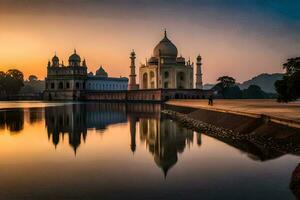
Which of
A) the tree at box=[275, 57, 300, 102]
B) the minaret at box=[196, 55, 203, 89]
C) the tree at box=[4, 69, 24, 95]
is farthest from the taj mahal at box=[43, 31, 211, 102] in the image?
the tree at box=[275, 57, 300, 102]

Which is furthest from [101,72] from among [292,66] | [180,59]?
[292,66]

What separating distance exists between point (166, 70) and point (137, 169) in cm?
7081

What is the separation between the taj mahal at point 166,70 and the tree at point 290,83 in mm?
63169

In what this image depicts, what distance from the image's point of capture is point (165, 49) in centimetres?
8469

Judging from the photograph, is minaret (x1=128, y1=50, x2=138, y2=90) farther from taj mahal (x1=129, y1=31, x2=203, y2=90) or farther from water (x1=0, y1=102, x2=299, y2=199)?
water (x1=0, y1=102, x2=299, y2=199)

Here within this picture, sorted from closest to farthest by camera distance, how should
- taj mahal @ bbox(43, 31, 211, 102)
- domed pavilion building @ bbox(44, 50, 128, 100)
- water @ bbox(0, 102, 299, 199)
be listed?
water @ bbox(0, 102, 299, 199) < taj mahal @ bbox(43, 31, 211, 102) < domed pavilion building @ bbox(44, 50, 128, 100)

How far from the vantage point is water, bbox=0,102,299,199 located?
1016 centimetres

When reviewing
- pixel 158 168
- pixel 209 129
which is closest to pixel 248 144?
pixel 158 168

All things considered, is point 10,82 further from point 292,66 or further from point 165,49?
point 292,66

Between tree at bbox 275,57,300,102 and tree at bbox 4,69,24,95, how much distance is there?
3932 inches

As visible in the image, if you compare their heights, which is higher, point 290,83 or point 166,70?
point 166,70

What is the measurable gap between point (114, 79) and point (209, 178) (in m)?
108

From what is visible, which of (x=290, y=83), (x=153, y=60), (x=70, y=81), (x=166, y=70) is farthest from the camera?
(x=70, y=81)

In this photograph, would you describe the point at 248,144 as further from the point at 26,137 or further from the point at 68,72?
the point at 68,72
